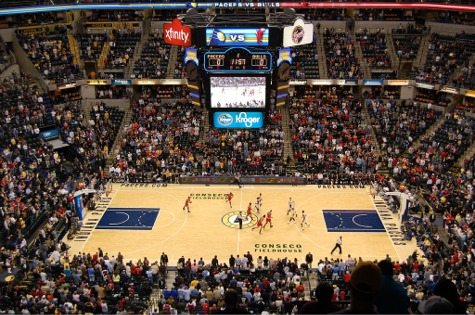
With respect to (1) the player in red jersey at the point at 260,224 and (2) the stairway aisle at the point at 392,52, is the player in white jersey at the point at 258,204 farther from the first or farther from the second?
(2) the stairway aisle at the point at 392,52

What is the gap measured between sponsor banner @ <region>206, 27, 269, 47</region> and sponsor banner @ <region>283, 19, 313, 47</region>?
0.79 metres

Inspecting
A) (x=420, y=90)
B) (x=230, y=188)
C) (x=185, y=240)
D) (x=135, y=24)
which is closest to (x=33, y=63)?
(x=135, y=24)

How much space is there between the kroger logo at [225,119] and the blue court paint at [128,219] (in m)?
9.21

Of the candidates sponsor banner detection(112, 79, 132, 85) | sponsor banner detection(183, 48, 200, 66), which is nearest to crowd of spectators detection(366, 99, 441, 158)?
sponsor banner detection(112, 79, 132, 85)

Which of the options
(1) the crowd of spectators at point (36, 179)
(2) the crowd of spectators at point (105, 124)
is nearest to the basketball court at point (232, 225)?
(1) the crowd of spectators at point (36, 179)

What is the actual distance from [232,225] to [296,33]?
12.2 metres

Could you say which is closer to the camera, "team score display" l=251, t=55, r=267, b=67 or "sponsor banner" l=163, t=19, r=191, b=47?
"sponsor banner" l=163, t=19, r=191, b=47

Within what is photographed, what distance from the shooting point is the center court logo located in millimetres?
29652

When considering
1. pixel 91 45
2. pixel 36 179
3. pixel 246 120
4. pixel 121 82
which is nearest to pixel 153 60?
pixel 121 82

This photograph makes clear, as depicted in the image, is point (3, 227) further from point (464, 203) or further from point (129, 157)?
point (464, 203)

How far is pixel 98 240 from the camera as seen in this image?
27984 mm

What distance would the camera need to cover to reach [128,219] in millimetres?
30344

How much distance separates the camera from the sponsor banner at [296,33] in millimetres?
21219

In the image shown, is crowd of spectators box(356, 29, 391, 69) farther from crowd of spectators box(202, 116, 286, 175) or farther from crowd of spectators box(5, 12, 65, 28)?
crowd of spectators box(5, 12, 65, 28)
